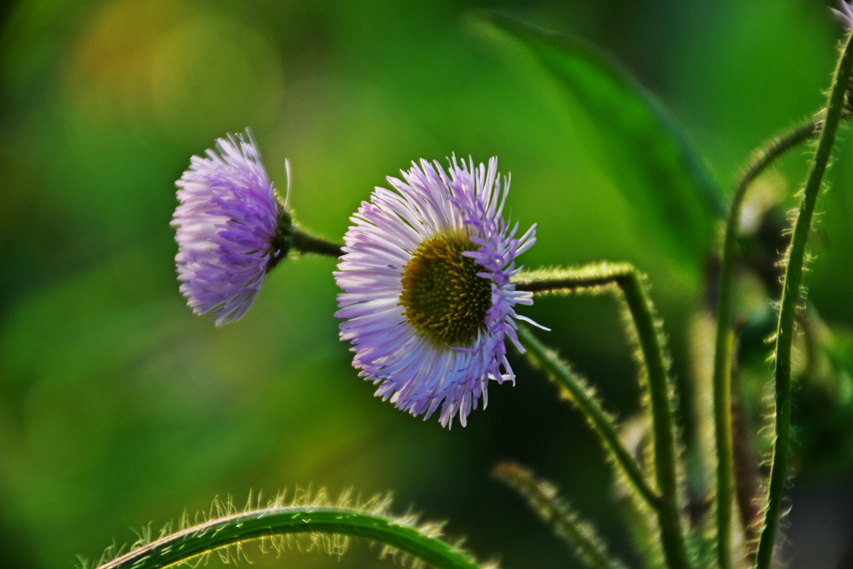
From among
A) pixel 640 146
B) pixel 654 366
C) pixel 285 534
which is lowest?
pixel 285 534

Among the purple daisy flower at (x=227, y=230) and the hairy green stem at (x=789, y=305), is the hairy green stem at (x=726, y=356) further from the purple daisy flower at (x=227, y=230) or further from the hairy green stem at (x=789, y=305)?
the purple daisy flower at (x=227, y=230)

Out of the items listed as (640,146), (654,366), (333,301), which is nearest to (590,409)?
(654,366)

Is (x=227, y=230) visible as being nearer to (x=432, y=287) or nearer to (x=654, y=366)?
(x=432, y=287)

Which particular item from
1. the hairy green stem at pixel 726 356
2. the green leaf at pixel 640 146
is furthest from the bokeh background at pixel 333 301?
the hairy green stem at pixel 726 356

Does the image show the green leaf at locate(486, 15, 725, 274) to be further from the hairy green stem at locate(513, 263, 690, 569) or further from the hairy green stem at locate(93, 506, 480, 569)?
the hairy green stem at locate(93, 506, 480, 569)

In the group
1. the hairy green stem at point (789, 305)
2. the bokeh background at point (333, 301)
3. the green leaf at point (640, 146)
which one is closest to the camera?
the hairy green stem at point (789, 305)

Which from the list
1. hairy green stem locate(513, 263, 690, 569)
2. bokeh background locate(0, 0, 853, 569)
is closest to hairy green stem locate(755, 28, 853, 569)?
hairy green stem locate(513, 263, 690, 569)
